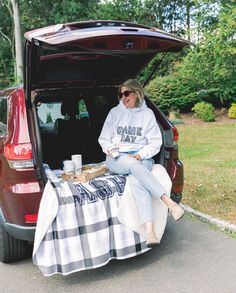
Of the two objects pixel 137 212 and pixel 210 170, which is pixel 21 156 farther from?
pixel 210 170

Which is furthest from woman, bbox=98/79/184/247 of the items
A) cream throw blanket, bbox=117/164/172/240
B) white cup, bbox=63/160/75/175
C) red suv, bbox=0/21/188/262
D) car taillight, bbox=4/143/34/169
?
car taillight, bbox=4/143/34/169

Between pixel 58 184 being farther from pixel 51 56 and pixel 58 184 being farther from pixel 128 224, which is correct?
pixel 51 56

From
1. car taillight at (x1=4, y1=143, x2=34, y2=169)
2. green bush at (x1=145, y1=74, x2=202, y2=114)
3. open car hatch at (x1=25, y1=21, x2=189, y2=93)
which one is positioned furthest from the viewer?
green bush at (x1=145, y1=74, x2=202, y2=114)

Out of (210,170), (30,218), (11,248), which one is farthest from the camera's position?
(210,170)

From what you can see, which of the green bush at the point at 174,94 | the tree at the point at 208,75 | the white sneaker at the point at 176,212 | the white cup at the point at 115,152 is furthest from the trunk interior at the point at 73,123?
the green bush at the point at 174,94

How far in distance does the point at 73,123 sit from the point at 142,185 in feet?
4.97

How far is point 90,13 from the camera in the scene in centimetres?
2205

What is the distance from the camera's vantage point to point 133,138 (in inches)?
159

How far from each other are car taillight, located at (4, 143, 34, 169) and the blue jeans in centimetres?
92

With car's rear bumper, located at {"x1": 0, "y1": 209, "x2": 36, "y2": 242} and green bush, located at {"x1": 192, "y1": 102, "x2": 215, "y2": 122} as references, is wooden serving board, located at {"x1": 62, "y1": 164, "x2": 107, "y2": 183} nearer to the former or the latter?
car's rear bumper, located at {"x1": 0, "y1": 209, "x2": 36, "y2": 242}

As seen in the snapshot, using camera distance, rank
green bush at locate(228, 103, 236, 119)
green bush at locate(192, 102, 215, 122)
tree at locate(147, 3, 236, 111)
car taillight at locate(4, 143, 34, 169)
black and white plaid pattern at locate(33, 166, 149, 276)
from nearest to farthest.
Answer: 1. black and white plaid pattern at locate(33, 166, 149, 276)
2. car taillight at locate(4, 143, 34, 169)
3. tree at locate(147, 3, 236, 111)
4. green bush at locate(192, 102, 215, 122)
5. green bush at locate(228, 103, 236, 119)

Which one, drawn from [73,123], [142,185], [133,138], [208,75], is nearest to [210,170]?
[73,123]

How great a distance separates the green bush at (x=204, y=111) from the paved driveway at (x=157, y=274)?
1140 cm

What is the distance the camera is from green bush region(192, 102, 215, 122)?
15188 mm
